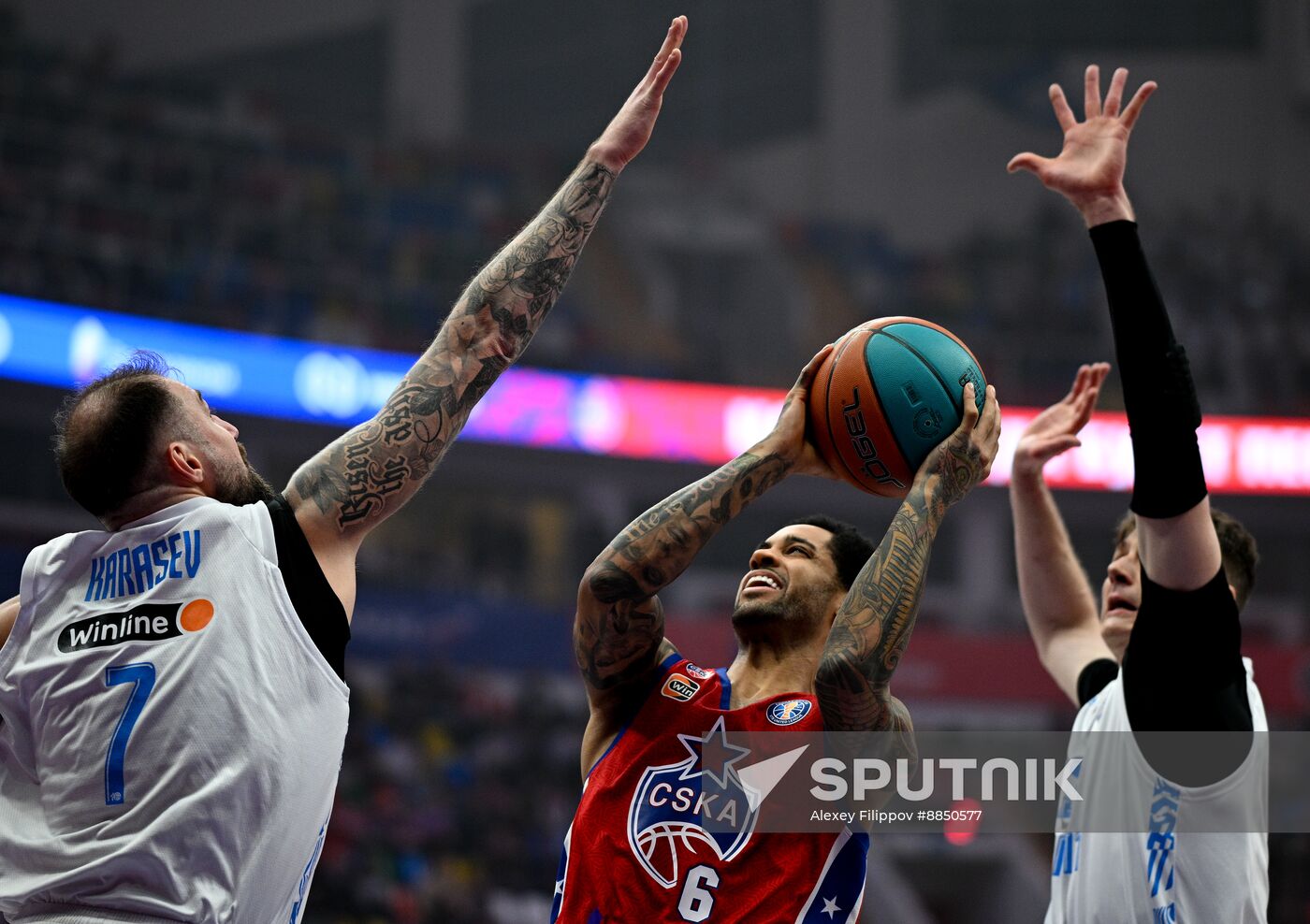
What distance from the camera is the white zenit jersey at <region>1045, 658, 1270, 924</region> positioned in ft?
10.8

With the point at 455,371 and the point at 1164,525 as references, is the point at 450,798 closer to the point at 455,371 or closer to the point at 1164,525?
the point at 455,371

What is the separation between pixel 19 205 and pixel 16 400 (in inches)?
92.7

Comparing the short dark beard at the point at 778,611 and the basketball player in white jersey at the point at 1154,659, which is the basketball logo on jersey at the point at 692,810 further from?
the basketball player in white jersey at the point at 1154,659

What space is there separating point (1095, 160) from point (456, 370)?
1.57m

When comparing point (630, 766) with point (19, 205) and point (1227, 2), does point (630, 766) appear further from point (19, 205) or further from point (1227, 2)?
point (1227, 2)

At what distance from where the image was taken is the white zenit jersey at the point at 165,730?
2326 mm

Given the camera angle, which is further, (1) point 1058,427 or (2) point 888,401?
(1) point 1058,427

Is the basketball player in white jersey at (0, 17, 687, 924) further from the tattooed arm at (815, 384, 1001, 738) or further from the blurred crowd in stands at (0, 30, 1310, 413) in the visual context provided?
Answer: the blurred crowd in stands at (0, 30, 1310, 413)

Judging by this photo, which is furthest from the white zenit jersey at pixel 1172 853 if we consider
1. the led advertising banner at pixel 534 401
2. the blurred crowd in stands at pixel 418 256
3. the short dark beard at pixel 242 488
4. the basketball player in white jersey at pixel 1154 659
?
the blurred crowd in stands at pixel 418 256

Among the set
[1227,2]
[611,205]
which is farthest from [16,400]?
[1227,2]

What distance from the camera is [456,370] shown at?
2865 millimetres

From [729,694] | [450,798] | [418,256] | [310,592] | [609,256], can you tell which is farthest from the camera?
[609,256]

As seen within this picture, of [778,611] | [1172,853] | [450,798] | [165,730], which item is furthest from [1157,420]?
[450,798]

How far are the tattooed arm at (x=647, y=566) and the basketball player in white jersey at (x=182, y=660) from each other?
1.91 ft
